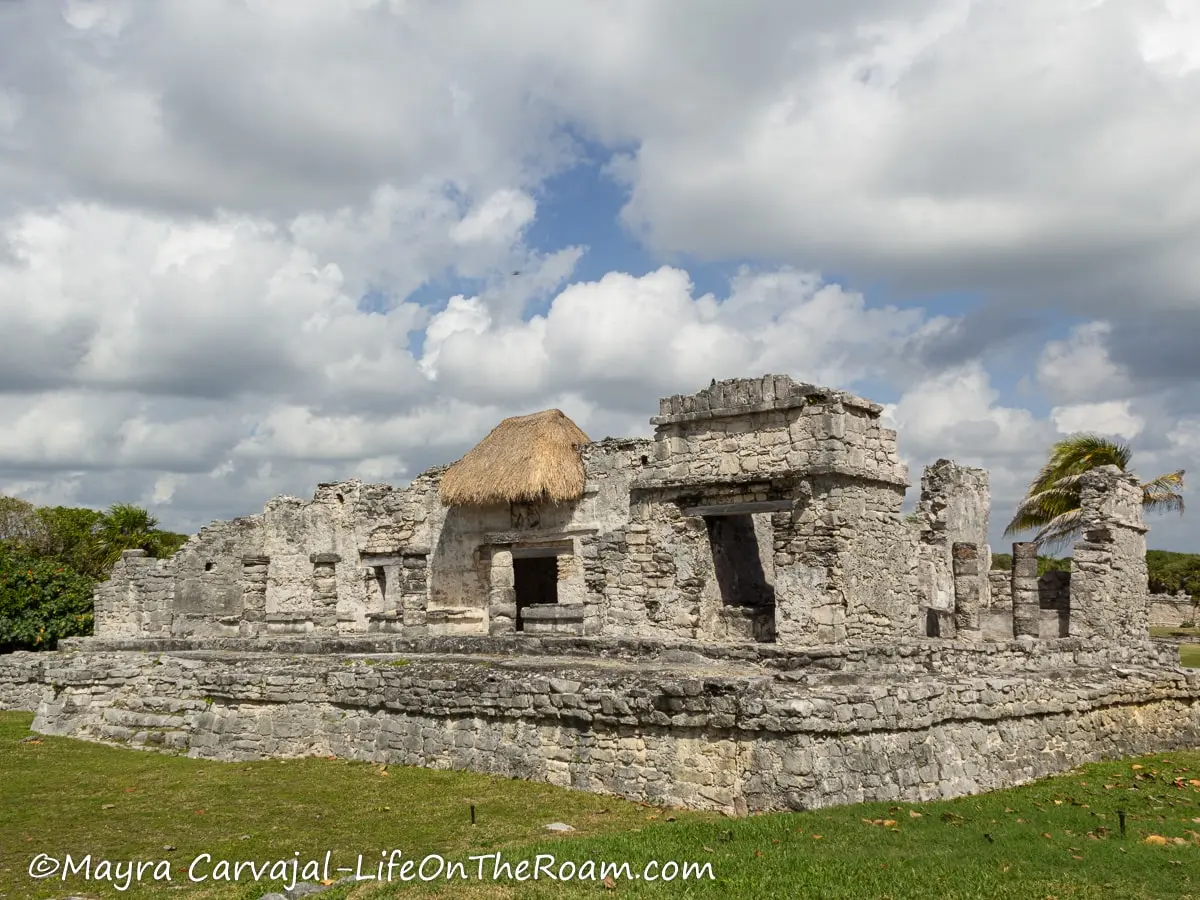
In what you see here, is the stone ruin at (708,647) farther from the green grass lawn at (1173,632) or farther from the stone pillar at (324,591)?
the green grass lawn at (1173,632)

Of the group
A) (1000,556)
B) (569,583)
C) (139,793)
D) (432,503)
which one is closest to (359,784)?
(139,793)

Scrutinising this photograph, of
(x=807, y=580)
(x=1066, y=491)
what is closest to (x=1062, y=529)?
(x=1066, y=491)

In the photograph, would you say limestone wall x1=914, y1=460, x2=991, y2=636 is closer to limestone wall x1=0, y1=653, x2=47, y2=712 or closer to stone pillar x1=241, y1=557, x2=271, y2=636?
limestone wall x1=0, y1=653, x2=47, y2=712

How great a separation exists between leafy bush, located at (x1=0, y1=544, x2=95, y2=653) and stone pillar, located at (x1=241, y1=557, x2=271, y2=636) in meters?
2.68

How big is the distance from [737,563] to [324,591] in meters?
10.6

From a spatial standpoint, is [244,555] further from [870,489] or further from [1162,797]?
[1162,797]

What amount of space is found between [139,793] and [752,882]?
5.41 metres

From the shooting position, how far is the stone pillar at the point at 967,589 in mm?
14180

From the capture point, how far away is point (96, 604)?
64.2ft

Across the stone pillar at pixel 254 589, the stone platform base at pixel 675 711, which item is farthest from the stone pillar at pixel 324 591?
the stone platform base at pixel 675 711

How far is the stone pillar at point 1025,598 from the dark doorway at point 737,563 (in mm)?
4047

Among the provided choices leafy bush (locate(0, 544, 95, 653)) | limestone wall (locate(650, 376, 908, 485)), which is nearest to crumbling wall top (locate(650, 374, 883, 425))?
limestone wall (locate(650, 376, 908, 485))

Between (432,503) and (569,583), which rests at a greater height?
(432,503)

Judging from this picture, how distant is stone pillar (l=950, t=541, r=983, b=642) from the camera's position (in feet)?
46.5
